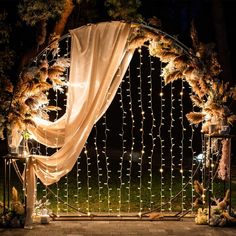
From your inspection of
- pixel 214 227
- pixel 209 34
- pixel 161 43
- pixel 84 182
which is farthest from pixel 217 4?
pixel 214 227

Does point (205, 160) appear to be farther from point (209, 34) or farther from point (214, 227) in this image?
point (209, 34)

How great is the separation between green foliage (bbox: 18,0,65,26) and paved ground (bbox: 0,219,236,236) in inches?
165

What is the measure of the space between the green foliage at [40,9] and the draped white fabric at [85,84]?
2.56m

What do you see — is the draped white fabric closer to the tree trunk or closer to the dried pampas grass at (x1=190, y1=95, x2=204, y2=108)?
the dried pampas grass at (x1=190, y1=95, x2=204, y2=108)

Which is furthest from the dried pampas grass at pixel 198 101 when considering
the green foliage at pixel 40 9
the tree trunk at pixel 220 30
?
the tree trunk at pixel 220 30

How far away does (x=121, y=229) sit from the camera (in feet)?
25.3

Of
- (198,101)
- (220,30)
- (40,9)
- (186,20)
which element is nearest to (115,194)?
(198,101)

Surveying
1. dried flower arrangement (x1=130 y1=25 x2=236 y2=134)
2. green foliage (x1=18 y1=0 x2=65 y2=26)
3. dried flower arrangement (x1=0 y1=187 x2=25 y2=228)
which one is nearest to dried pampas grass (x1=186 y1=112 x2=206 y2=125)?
dried flower arrangement (x1=130 y1=25 x2=236 y2=134)

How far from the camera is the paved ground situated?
24.6 ft

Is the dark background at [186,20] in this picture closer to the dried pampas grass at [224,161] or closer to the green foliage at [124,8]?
the green foliage at [124,8]

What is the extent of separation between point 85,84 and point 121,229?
2.03 metres

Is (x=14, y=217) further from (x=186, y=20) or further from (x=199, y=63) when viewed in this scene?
(x=186, y=20)

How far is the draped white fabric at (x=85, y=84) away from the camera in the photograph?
26.7ft

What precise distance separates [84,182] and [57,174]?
4142mm
